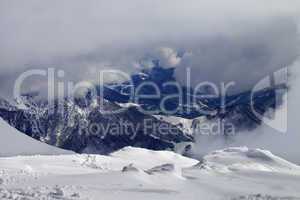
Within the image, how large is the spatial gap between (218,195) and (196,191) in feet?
8.32

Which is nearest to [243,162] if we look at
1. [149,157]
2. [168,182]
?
[168,182]

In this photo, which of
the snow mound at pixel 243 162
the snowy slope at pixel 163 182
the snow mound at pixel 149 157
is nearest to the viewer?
the snowy slope at pixel 163 182

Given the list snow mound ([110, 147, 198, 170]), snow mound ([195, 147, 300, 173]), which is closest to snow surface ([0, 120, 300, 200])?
snow mound ([195, 147, 300, 173])

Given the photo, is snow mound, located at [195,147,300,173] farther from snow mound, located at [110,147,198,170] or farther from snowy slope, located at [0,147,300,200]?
snow mound, located at [110,147,198,170]

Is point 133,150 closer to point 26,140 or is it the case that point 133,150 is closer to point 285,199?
point 26,140

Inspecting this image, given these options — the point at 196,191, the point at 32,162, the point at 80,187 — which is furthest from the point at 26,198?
the point at 32,162

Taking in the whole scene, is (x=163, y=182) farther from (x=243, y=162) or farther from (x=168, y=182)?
(x=243, y=162)

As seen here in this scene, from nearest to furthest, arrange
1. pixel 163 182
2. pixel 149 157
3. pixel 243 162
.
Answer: pixel 163 182 < pixel 243 162 < pixel 149 157

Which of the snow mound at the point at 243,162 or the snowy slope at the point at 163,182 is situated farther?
the snow mound at the point at 243,162

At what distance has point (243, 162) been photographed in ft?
213

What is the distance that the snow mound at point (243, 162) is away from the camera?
6041 cm

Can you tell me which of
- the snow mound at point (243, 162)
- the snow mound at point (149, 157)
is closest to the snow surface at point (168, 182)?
the snow mound at point (243, 162)

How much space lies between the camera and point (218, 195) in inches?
→ 1730

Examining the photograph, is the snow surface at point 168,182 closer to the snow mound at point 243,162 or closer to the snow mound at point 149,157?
the snow mound at point 243,162
